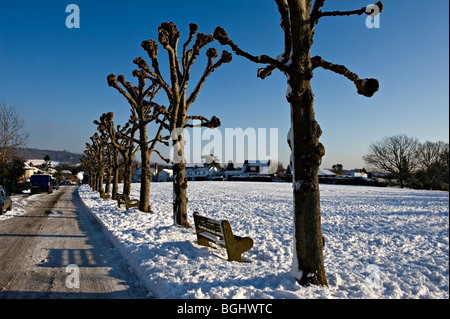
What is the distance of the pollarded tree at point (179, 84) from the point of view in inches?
417

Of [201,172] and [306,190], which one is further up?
[306,190]

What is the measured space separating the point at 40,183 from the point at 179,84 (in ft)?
102

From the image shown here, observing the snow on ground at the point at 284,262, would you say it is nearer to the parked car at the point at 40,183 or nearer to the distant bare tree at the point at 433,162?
the parked car at the point at 40,183

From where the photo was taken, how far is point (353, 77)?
194 inches

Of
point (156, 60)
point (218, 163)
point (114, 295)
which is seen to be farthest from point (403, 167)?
point (114, 295)

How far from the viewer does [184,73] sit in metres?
11.3

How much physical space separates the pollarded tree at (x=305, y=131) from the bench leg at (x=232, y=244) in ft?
5.70

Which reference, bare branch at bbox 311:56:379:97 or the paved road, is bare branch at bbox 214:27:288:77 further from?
the paved road

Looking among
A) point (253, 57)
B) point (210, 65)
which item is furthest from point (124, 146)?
point (253, 57)

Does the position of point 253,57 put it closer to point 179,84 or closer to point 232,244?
point 232,244

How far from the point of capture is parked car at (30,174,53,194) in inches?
1324

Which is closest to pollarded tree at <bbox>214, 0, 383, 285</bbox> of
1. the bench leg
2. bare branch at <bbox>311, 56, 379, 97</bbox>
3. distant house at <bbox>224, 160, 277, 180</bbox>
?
bare branch at <bbox>311, 56, 379, 97</bbox>

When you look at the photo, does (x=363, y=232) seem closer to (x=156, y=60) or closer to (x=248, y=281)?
(x=248, y=281)

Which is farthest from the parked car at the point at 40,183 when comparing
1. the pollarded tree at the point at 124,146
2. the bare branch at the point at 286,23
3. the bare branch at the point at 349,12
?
the bare branch at the point at 349,12
